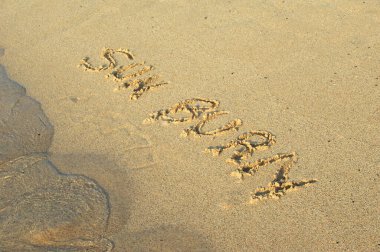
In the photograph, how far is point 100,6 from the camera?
15.6 feet

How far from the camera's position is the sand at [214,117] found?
2480 mm

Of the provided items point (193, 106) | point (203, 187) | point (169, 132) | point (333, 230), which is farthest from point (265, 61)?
point (333, 230)

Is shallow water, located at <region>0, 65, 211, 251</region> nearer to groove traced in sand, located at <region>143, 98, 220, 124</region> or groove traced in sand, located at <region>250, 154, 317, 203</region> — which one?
groove traced in sand, located at <region>143, 98, 220, 124</region>

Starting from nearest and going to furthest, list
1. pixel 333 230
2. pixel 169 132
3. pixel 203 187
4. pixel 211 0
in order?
1. pixel 333 230
2. pixel 203 187
3. pixel 169 132
4. pixel 211 0

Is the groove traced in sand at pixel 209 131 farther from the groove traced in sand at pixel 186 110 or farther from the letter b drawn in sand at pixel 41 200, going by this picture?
the letter b drawn in sand at pixel 41 200

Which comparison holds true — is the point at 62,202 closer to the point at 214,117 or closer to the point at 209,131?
the point at 209,131

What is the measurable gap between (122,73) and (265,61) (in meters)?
1.05

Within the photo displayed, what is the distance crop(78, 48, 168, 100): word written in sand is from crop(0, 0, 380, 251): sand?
1 centimetres

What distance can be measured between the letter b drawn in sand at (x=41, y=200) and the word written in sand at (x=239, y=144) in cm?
67

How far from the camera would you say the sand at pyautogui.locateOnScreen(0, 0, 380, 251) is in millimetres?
2480

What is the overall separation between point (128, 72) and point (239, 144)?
1226 millimetres

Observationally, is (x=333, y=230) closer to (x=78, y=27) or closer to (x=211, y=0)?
(x=211, y=0)

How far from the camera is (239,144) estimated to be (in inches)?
116

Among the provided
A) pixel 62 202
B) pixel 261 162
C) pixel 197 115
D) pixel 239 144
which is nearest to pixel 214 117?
pixel 197 115
